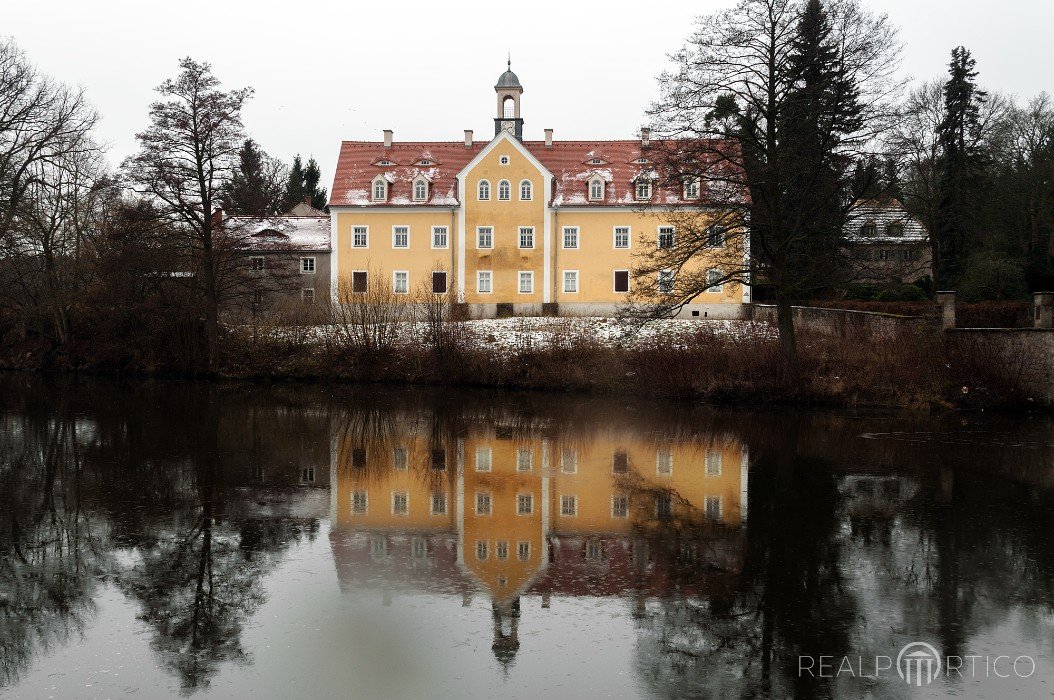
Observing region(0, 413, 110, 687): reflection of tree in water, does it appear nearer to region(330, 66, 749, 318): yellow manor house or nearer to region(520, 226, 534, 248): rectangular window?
region(330, 66, 749, 318): yellow manor house

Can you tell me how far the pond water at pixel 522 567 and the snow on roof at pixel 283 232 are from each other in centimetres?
1440

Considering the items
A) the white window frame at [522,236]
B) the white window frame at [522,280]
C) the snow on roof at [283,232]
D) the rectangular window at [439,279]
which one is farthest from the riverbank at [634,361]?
the rectangular window at [439,279]

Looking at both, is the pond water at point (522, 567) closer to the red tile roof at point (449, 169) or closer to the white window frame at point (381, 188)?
the red tile roof at point (449, 169)

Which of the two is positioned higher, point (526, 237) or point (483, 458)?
point (526, 237)

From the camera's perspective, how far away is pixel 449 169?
46.4m

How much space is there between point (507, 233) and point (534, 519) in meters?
33.7

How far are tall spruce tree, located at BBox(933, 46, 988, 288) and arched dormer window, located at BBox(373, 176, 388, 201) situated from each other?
25.7m

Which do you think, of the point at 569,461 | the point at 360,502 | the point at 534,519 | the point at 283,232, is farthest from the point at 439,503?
the point at 283,232

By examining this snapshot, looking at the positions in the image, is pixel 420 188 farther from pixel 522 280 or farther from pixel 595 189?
pixel 595 189

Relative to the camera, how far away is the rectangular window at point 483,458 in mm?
15531

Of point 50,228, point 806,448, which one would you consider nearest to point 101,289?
point 50,228

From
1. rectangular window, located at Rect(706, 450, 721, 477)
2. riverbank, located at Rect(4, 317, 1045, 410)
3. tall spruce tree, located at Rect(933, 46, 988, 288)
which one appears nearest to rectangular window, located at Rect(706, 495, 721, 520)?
rectangular window, located at Rect(706, 450, 721, 477)

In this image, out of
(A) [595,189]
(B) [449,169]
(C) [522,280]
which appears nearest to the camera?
(C) [522,280]

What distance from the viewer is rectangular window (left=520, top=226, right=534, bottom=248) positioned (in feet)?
146
